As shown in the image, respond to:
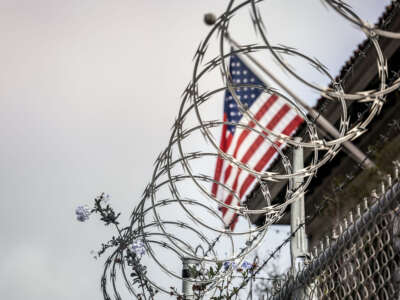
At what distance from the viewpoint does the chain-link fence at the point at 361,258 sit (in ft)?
10.5

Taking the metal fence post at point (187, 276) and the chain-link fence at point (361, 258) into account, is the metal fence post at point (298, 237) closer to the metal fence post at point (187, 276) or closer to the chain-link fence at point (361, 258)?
the chain-link fence at point (361, 258)

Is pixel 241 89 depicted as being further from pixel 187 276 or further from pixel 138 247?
pixel 138 247

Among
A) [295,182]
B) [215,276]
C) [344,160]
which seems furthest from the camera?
[344,160]

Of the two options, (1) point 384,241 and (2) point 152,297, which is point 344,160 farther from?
(1) point 384,241

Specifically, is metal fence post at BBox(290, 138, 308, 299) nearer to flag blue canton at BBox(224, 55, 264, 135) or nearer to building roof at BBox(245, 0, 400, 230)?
building roof at BBox(245, 0, 400, 230)

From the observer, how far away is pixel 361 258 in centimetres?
344

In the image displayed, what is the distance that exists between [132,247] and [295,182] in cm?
132

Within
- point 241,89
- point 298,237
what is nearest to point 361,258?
point 298,237

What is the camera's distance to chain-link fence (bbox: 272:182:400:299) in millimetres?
3199

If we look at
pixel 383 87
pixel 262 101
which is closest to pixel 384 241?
pixel 383 87

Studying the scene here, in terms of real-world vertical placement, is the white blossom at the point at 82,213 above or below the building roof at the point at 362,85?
below

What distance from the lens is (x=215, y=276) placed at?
507 cm

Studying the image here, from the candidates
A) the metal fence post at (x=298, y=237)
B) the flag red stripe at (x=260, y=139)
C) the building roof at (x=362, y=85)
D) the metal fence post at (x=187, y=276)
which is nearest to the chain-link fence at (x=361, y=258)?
the metal fence post at (x=298, y=237)

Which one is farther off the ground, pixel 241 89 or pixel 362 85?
pixel 362 85
